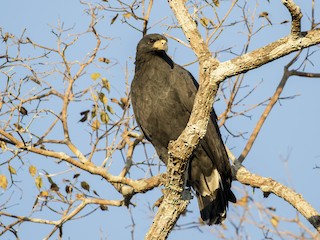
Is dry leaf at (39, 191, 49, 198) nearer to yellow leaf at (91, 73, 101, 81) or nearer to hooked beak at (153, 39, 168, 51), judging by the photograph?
yellow leaf at (91, 73, 101, 81)

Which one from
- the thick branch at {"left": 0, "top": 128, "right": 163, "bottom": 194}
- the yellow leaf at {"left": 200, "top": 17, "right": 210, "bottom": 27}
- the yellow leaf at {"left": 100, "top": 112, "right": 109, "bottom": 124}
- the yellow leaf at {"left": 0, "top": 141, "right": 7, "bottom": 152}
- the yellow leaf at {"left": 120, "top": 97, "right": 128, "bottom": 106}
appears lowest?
the thick branch at {"left": 0, "top": 128, "right": 163, "bottom": 194}

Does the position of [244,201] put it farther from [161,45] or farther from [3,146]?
[3,146]

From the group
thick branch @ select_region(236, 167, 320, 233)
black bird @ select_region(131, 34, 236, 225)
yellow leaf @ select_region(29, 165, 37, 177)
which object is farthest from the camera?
yellow leaf @ select_region(29, 165, 37, 177)

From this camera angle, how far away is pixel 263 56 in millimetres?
4043

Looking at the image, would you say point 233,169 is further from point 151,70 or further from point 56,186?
point 56,186

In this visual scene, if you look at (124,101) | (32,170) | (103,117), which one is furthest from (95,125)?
(32,170)

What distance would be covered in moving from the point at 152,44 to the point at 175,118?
2.84 feet

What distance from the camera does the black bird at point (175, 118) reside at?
18.0 ft

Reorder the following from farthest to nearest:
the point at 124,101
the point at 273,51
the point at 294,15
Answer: the point at 124,101
the point at 273,51
the point at 294,15

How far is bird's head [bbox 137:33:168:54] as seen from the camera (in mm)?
5863

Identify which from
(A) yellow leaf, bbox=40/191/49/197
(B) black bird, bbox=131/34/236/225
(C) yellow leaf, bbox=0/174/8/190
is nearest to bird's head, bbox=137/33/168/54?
(B) black bird, bbox=131/34/236/225

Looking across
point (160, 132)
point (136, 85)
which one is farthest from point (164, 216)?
point (136, 85)

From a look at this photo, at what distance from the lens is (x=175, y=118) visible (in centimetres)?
550

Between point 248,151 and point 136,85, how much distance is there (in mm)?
1352
